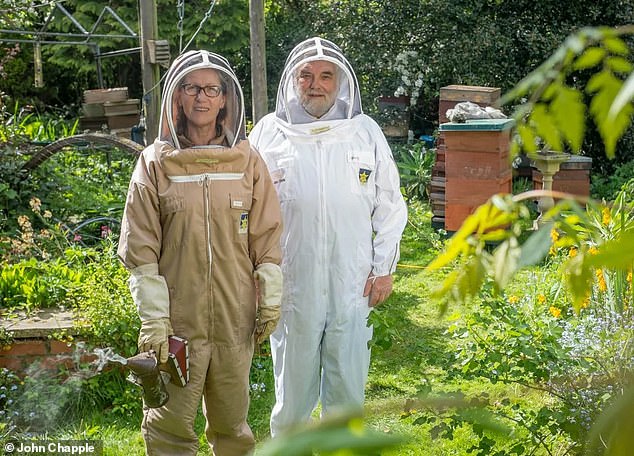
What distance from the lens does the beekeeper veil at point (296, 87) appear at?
147 inches

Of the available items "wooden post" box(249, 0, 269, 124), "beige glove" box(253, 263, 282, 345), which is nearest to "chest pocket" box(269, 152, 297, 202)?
"beige glove" box(253, 263, 282, 345)

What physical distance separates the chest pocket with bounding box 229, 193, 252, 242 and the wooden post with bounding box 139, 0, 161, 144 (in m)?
3.12

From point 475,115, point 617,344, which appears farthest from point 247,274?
point 475,115

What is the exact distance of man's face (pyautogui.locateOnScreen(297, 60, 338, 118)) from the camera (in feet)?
12.3

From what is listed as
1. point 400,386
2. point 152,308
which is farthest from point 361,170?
point 400,386

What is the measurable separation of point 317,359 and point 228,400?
404 mm

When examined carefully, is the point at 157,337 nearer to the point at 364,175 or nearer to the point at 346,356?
the point at 346,356

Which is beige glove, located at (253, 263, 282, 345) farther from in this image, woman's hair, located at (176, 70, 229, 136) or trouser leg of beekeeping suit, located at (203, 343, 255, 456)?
woman's hair, located at (176, 70, 229, 136)

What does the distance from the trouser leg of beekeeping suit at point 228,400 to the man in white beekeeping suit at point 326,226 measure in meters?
0.18

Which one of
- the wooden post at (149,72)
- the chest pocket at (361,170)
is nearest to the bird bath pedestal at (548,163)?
the wooden post at (149,72)

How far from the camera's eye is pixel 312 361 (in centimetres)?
370

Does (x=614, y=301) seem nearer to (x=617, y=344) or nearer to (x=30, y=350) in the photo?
(x=617, y=344)

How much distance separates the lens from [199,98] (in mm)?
3564

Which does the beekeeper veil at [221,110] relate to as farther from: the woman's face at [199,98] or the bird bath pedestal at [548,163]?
the bird bath pedestal at [548,163]
